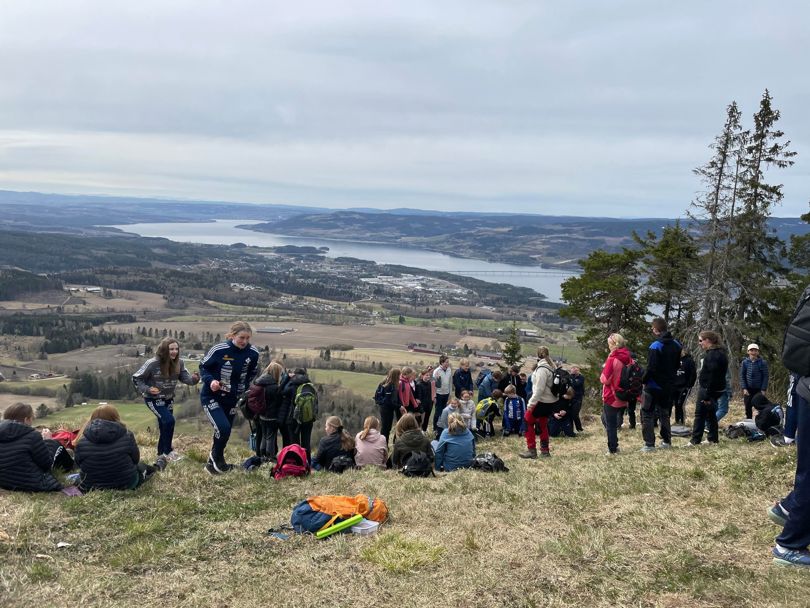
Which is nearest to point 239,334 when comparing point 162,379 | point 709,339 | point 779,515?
point 162,379

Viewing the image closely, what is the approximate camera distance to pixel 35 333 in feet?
242

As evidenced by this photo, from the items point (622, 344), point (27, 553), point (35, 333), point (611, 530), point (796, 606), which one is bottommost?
point (35, 333)

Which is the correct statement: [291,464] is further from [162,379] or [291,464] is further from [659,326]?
[659,326]

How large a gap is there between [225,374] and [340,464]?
241cm

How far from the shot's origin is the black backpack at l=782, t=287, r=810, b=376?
12.9ft

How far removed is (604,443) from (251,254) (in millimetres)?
181600

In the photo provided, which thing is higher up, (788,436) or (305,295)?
(788,436)

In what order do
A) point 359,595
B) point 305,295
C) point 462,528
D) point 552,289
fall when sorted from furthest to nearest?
point 552,289 < point 305,295 < point 462,528 < point 359,595

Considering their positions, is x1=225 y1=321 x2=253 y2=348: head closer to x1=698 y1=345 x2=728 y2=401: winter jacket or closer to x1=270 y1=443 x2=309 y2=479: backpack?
x1=270 y1=443 x2=309 y2=479: backpack

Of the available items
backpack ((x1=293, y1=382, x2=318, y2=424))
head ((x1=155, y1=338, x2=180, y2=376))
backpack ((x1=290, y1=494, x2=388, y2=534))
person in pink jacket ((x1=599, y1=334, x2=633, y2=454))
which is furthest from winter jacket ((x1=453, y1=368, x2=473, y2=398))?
backpack ((x1=290, y1=494, x2=388, y2=534))

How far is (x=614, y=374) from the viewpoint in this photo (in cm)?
955

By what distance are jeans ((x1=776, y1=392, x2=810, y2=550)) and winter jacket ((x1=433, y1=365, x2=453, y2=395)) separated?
10.00 meters

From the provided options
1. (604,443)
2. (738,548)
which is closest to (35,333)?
(604,443)

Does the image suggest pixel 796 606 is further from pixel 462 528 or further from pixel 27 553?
pixel 27 553
